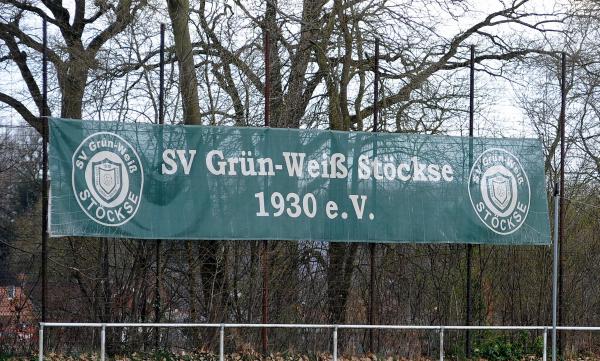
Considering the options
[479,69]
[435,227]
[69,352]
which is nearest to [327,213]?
[435,227]

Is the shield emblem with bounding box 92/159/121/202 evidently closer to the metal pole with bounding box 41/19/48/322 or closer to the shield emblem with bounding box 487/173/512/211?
the metal pole with bounding box 41/19/48/322

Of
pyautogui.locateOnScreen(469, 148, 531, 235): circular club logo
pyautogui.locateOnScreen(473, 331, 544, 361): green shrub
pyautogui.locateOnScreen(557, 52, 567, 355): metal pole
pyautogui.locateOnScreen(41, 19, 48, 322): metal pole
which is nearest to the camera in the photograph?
pyautogui.locateOnScreen(41, 19, 48, 322): metal pole

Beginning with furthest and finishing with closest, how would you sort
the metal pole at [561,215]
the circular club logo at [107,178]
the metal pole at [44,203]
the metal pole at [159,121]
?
the metal pole at [561,215] < the metal pole at [159,121] < the circular club logo at [107,178] < the metal pole at [44,203]

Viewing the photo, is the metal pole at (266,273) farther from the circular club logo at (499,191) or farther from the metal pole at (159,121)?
the circular club logo at (499,191)

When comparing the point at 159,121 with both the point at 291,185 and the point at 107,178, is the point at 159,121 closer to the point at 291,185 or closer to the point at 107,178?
the point at 107,178

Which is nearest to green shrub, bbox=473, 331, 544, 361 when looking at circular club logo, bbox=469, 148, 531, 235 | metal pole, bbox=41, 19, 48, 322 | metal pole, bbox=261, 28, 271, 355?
circular club logo, bbox=469, 148, 531, 235

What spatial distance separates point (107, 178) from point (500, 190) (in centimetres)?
618

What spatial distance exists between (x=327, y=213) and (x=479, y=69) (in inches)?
269

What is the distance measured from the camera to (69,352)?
46.0ft

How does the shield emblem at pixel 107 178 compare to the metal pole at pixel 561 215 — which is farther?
the metal pole at pixel 561 215

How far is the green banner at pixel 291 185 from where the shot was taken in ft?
45.1

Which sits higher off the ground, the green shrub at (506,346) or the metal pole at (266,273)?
the metal pole at (266,273)

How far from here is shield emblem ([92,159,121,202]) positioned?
45.0 ft

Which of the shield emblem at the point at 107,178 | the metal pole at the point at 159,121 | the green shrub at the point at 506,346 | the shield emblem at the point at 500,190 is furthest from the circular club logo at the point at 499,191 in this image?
the shield emblem at the point at 107,178
